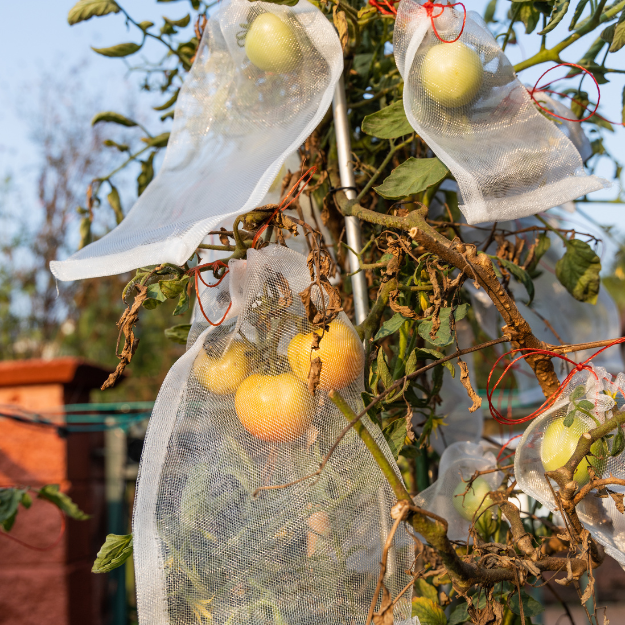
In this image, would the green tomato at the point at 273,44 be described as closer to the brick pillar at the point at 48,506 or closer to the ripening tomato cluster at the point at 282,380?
the ripening tomato cluster at the point at 282,380

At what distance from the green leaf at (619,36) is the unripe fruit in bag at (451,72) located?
150mm

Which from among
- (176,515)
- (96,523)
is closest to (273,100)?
(176,515)

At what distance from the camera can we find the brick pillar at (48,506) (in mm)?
1558

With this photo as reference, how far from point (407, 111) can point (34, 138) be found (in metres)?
4.12

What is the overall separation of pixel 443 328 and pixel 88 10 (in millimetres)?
543

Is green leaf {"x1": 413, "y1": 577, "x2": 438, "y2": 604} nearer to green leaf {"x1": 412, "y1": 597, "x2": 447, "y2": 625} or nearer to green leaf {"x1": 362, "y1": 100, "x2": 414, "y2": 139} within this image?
green leaf {"x1": 412, "y1": 597, "x2": 447, "y2": 625}

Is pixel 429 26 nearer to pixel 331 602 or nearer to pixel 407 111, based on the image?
pixel 407 111

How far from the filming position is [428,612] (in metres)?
0.57

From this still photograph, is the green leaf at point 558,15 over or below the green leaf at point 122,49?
below

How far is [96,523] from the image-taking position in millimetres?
1846

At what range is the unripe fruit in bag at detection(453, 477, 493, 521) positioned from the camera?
625mm

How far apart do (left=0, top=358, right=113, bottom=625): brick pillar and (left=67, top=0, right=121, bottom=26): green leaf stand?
119 cm

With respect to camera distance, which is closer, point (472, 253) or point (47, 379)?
point (472, 253)

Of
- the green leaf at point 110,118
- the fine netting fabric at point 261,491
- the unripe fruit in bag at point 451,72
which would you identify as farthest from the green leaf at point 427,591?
the green leaf at point 110,118
